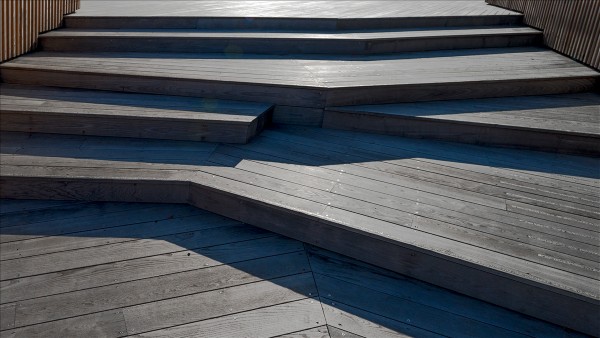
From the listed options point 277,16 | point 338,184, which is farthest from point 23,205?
point 277,16

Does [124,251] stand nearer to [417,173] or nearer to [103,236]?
[103,236]

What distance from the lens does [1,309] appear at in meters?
2.04

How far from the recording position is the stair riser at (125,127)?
10.0 ft

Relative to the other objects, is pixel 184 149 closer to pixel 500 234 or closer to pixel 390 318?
pixel 390 318

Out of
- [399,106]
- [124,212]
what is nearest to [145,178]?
[124,212]

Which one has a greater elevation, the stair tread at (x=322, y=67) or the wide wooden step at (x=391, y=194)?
the stair tread at (x=322, y=67)

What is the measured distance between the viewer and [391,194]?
253 cm

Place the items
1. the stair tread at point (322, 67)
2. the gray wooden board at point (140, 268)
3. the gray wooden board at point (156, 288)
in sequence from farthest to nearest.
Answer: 1. the stair tread at point (322, 67)
2. the gray wooden board at point (140, 268)
3. the gray wooden board at point (156, 288)

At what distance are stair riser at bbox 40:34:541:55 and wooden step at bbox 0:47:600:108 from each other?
4.5 inches

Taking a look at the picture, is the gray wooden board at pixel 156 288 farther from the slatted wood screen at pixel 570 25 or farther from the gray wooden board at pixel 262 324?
the slatted wood screen at pixel 570 25

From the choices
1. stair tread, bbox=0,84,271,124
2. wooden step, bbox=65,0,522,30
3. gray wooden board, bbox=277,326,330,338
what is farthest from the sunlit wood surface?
gray wooden board, bbox=277,326,330,338

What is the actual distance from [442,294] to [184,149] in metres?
1.72

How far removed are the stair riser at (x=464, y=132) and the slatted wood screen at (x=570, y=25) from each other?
46.9 inches

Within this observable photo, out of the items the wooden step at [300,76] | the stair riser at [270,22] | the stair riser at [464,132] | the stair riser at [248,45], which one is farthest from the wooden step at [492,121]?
the stair riser at [270,22]
